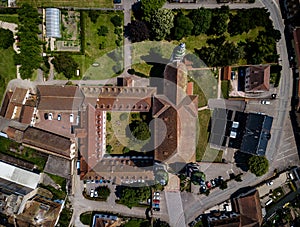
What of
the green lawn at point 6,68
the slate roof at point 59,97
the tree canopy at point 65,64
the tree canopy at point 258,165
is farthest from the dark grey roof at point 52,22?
the tree canopy at point 258,165

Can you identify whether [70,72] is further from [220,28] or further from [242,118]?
[242,118]

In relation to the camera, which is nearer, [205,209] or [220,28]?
[220,28]

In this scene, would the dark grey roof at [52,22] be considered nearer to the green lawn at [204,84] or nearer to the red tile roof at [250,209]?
the green lawn at [204,84]

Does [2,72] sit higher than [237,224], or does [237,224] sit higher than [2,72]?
[2,72]

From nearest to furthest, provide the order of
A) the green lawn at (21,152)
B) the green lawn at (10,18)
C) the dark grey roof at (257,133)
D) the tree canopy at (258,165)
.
A: the dark grey roof at (257,133) < the tree canopy at (258,165) < the green lawn at (10,18) < the green lawn at (21,152)

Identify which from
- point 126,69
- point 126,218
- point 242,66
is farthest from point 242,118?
point 126,218

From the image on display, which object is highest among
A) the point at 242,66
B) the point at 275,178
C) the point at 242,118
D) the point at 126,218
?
the point at 242,66
